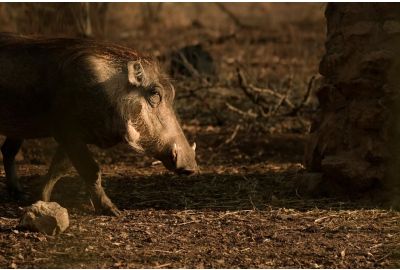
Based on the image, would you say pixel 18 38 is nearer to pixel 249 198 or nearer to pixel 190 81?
Answer: pixel 249 198

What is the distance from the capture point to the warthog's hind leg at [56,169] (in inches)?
236

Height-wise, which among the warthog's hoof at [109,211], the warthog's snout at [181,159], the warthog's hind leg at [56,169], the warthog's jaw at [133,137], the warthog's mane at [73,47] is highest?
the warthog's mane at [73,47]

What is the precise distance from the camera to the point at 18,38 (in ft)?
19.7

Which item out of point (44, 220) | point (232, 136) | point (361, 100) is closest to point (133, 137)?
point (44, 220)

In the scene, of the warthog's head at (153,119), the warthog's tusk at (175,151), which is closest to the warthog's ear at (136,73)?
the warthog's head at (153,119)

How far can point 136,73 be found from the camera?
5.76 metres

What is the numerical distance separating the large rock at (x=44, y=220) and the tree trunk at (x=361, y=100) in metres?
2.09

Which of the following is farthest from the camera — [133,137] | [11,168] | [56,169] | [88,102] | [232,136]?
Result: [232,136]

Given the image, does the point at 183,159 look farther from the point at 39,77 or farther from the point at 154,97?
the point at 39,77

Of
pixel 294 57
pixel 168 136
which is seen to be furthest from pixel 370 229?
pixel 294 57

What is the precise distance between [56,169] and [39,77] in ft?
2.27

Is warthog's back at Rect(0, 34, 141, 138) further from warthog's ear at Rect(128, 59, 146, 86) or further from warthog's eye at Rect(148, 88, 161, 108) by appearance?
warthog's eye at Rect(148, 88, 161, 108)

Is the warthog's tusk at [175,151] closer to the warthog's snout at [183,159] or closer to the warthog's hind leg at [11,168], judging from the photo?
the warthog's snout at [183,159]

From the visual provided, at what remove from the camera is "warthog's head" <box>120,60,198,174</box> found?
5742 millimetres
